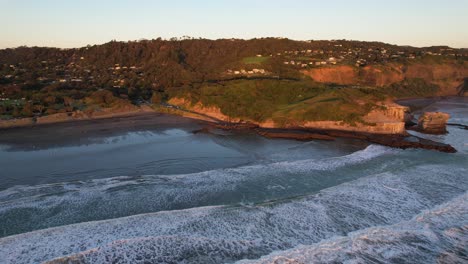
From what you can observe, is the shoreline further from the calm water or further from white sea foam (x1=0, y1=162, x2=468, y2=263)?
white sea foam (x1=0, y1=162, x2=468, y2=263)

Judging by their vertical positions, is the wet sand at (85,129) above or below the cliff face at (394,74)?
below

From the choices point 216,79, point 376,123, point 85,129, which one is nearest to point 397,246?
point 376,123

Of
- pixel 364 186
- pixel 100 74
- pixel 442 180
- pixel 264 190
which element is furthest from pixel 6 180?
pixel 100 74

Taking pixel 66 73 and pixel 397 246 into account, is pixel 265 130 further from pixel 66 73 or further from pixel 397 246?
pixel 66 73

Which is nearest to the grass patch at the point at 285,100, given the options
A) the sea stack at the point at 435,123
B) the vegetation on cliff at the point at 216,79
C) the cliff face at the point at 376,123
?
the vegetation on cliff at the point at 216,79

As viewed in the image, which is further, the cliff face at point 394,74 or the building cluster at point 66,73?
the cliff face at point 394,74

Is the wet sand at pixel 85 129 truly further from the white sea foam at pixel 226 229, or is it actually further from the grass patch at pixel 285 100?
the white sea foam at pixel 226 229
